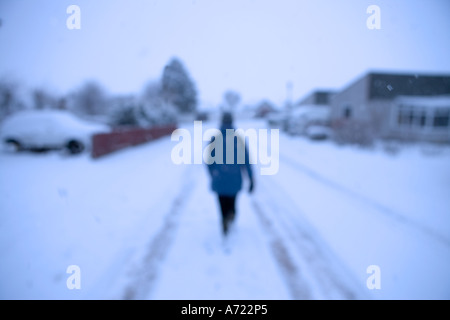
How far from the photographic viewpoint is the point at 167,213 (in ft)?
15.3

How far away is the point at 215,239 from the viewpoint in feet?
12.1

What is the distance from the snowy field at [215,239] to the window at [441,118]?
55.4 ft

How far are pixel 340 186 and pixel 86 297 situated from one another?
20.2 feet

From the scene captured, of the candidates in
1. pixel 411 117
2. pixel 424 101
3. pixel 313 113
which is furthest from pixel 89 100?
pixel 424 101

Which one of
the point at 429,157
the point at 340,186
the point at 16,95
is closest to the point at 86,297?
the point at 340,186

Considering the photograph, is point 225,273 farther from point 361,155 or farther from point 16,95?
point 16,95

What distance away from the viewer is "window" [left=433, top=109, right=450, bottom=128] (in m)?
19.2

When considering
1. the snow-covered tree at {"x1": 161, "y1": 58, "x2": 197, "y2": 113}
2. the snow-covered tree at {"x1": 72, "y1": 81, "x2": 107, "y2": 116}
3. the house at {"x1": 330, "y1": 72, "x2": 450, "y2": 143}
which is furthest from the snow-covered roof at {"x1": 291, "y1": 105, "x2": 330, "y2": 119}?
the snow-covered tree at {"x1": 72, "y1": 81, "x2": 107, "y2": 116}

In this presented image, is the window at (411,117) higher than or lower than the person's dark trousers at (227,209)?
higher

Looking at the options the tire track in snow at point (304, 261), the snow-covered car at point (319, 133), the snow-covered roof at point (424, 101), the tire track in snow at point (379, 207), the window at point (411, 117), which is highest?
the snow-covered roof at point (424, 101)

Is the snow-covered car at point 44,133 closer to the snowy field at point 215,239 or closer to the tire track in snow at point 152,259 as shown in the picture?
the snowy field at point 215,239

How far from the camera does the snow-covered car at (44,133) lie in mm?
10078

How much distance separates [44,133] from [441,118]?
2626 cm

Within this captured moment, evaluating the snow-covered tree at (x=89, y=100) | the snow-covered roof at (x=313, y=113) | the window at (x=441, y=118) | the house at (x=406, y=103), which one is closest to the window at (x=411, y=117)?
the house at (x=406, y=103)
